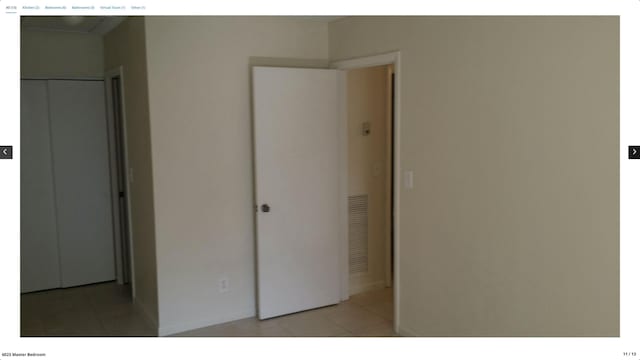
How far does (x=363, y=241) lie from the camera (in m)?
4.35

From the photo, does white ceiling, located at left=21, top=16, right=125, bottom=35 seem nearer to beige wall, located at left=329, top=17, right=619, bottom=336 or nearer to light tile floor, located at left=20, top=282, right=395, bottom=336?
beige wall, located at left=329, top=17, right=619, bottom=336

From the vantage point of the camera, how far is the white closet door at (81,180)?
4.42 metres

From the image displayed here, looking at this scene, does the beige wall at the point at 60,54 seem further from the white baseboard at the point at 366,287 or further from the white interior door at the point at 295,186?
the white baseboard at the point at 366,287

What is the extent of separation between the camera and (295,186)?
3.78 meters

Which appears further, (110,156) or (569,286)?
(110,156)

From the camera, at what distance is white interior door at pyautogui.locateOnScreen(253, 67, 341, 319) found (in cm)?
365

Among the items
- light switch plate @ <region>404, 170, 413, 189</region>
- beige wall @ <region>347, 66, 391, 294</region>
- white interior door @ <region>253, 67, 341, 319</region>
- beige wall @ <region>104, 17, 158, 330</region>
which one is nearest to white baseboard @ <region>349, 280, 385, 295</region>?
beige wall @ <region>347, 66, 391, 294</region>

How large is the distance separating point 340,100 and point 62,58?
7.35 ft

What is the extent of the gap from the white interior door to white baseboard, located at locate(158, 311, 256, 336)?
14 cm

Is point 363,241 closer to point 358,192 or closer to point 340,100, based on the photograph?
point 358,192

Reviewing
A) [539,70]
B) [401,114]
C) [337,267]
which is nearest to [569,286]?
[539,70]

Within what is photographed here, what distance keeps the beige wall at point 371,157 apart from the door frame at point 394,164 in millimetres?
107

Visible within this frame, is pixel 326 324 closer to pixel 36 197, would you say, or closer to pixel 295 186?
pixel 295 186
